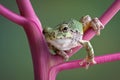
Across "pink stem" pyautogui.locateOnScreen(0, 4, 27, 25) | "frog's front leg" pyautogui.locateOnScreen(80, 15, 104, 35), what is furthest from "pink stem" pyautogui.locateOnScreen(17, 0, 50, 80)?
"frog's front leg" pyautogui.locateOnScreen(80, 15, 104, 35)

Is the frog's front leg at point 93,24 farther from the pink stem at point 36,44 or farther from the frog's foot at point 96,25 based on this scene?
the pink stem at point 36,44

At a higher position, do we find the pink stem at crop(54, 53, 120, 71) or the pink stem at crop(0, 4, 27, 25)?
the pink stem at crop(0, 4, 27, 25)

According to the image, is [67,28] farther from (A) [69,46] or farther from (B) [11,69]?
(B) [11,69]

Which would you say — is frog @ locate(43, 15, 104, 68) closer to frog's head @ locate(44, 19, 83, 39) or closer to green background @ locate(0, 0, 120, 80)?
frog's head @ locate(44, 19, 83, 39)

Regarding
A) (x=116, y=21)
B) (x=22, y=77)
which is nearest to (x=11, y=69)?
(x=22, y=77)

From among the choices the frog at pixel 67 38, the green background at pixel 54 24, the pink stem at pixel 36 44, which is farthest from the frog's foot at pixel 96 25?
the green background at pixel 54 24

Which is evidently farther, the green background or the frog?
the green background
